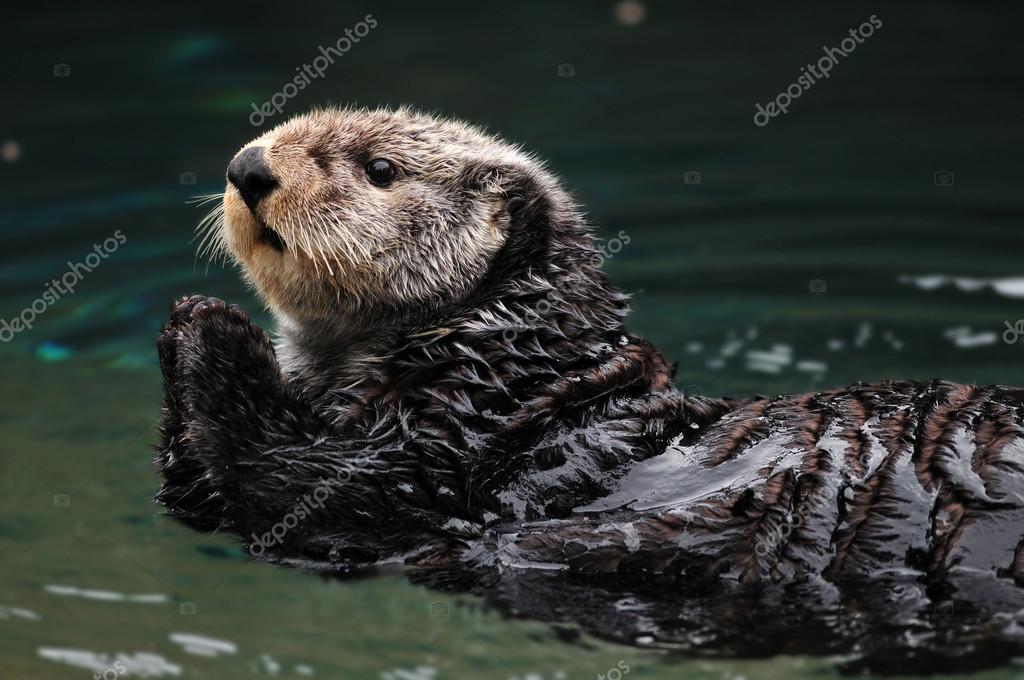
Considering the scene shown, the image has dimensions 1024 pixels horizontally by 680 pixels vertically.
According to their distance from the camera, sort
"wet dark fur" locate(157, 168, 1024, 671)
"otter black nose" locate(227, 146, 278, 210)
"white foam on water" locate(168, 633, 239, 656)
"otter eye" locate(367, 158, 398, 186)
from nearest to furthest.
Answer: "wet dark fur" locate(157, 168, 1024, 671) → "white foam on water" locate(168, 633, 239, 656) → "otter black nose" locate(227, 146, 278, 210) → "otter eye" locate(367, 158, 398, 186)

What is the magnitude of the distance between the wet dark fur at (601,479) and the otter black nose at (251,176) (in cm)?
37

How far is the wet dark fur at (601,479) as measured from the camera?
11.7 ft

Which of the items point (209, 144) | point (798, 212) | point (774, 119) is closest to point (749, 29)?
point (774, 119)

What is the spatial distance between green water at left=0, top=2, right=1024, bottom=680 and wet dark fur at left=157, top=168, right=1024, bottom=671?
0.16 metres

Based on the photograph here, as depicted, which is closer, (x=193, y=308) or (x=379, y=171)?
(x=193, y=308)

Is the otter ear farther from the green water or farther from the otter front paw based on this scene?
the green water

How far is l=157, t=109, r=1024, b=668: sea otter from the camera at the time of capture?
360 centimetres

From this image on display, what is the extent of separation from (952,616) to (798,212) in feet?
14.8

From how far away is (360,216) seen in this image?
161 inches

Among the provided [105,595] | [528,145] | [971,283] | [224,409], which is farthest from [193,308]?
[528,145]

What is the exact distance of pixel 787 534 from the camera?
3668mm

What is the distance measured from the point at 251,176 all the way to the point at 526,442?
1.16 m

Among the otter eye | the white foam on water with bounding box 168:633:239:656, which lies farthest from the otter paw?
the white foam on water with bounding box 168:633:239:656

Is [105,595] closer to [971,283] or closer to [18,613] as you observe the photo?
[18,613]
